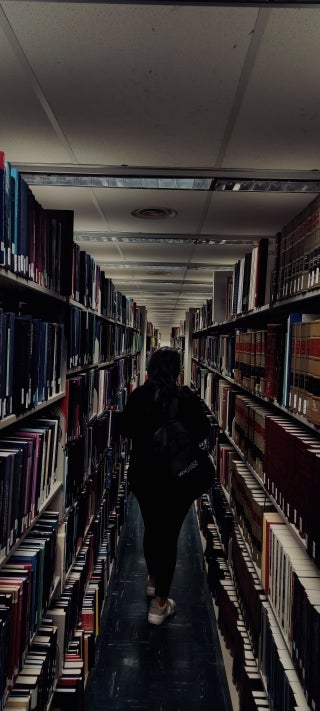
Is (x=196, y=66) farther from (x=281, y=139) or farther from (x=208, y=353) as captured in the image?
(x=208, y=353)

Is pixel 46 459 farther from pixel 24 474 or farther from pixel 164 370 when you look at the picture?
pixel 164 370

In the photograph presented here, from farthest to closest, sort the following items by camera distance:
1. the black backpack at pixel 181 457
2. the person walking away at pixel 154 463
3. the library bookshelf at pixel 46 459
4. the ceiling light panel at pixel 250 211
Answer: the person walking away at pixel 154 463, the black backpack at pixel 181 457, the ceiling light panel at pixel 250 211, the library bookshelf at pixel 46 459

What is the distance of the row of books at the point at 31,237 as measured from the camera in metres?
1.41

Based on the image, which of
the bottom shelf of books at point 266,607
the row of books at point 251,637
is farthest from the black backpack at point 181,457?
the row of books at point 251,637

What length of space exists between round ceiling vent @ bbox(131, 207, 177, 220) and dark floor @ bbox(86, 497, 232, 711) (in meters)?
2.55

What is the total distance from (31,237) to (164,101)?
63 cm

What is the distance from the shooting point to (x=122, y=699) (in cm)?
244

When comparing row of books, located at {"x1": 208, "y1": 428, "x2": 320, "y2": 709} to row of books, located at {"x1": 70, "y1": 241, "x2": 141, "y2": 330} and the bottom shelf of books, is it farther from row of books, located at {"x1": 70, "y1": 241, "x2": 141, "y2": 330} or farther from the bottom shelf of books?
row of books, located at {"x1": 70, "y1": 241, "x2": 141, "y2": 330}

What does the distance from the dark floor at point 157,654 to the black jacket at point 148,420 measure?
2.98 ft

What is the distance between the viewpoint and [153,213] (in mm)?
3121

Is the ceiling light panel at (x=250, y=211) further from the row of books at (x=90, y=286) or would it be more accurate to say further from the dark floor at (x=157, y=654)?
the dark floor at (x=157, y=654)

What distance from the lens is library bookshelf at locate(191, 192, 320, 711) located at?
4.95ft

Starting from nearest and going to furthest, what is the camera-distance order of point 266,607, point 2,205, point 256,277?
point 2,205 → point 266,607 → point 256,277

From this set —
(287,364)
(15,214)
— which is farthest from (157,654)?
(15,214)
